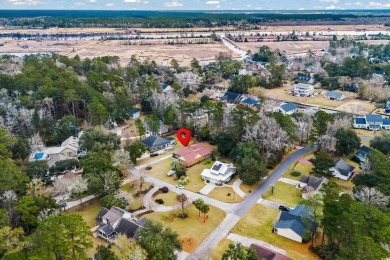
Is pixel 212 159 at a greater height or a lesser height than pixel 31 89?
lesser

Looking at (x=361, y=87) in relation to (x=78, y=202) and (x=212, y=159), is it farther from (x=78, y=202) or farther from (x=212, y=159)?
(x=78, y=202)

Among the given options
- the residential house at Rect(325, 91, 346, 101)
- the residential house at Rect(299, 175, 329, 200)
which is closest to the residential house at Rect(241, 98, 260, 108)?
the residential house at Rect(325, 91, 346, 101)

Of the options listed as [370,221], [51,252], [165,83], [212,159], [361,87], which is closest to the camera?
[51,252]

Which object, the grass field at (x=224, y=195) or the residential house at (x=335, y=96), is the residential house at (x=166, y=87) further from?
the grass field at (x=224, y=195)

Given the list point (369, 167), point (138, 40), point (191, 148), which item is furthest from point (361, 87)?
point (138, 40)

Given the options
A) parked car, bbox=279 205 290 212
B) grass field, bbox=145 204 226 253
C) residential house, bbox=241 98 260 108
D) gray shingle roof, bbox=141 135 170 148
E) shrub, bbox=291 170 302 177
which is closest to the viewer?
grass field, bbox=145 204 226 253

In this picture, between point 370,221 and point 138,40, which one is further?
point 138,40

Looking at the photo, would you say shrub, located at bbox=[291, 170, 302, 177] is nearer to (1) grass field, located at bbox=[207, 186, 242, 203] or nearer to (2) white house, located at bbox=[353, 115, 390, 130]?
(1) grass field, located at bbox=[207, 186, 242, 203]
